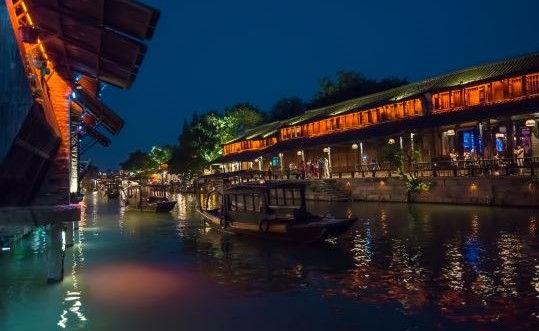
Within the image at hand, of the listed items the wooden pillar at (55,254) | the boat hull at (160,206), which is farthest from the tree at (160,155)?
the wooden pillar at (55,254)

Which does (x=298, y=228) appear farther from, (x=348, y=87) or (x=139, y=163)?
(x=139, y=163)

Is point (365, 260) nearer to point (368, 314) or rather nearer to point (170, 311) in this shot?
point (368, 314)

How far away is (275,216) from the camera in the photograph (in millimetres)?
19141

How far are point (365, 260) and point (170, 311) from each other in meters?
6.69

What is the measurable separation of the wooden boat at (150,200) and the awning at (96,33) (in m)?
22.7

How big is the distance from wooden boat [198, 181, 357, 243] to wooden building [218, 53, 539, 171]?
51.8 feet

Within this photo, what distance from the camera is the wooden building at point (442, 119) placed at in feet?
101

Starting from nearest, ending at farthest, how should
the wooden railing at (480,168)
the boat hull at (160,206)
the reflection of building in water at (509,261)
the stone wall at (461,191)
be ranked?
the reflection of building in water at (509,261)
the stone wall at (461,191)
the wooden railing at (480,168)
the boat hull at (160,206)

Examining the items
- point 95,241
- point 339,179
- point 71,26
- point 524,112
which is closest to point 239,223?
point 95,241

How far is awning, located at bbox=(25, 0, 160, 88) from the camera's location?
28.9ft

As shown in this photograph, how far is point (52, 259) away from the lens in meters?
12.3

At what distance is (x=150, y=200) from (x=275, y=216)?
20.9 metres

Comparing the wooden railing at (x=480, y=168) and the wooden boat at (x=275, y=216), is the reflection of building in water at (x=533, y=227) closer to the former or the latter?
the wooden railing at (x=480, y=168)

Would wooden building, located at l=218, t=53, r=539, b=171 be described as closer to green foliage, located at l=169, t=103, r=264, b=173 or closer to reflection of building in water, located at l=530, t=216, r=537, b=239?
reflection of building in water, located at l=530, t=216, r=537, b=239
